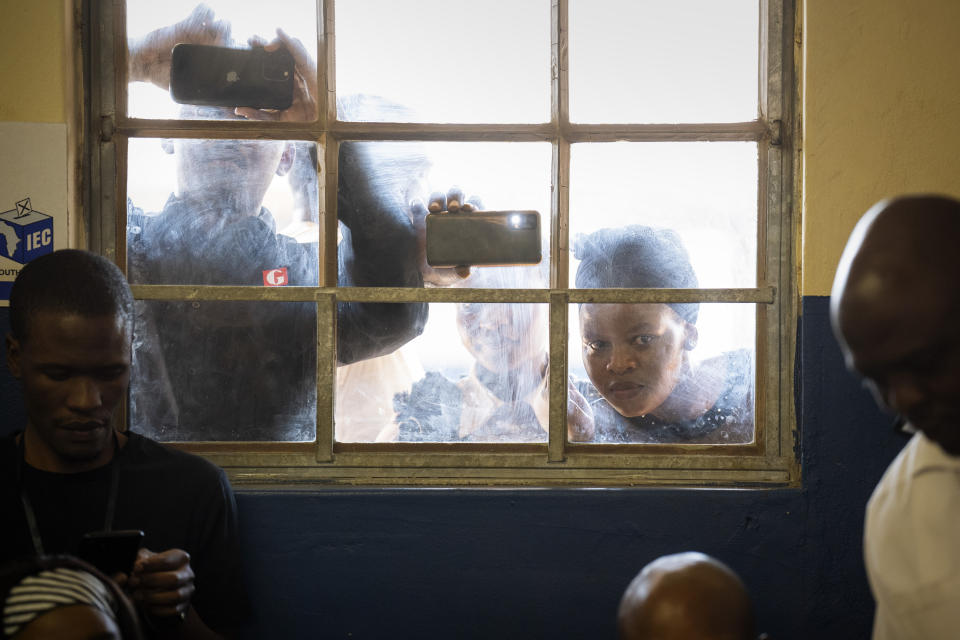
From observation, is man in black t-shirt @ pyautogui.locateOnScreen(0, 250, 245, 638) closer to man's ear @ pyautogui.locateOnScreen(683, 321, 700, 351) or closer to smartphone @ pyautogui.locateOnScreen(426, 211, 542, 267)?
smartphone @ pyautogui.locateOnScreen(426, 211, 542, 267)

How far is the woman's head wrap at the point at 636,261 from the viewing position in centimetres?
221

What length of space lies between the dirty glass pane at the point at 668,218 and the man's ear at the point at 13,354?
143 centimetres

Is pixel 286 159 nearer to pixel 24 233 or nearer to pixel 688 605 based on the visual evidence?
pixel 24 233

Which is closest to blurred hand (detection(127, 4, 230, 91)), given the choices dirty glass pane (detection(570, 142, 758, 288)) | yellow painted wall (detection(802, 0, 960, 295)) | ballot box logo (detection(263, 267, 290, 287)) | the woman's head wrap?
ballot box logo (detection(263, 267, 290, 287))

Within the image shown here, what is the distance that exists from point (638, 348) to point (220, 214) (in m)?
Result: 1.30

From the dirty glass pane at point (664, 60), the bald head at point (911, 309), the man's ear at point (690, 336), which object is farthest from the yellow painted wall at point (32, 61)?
the bald head at point (911, 309)

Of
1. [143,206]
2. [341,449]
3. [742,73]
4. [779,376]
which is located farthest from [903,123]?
[143,206]

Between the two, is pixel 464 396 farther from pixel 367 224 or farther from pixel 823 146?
pixel 823 146

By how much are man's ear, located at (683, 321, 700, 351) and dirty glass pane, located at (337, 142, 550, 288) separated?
45 centimetres

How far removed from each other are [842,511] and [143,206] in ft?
7.11

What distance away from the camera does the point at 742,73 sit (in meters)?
2.22

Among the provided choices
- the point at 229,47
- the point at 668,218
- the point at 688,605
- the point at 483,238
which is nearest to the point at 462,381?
the point at 483,238

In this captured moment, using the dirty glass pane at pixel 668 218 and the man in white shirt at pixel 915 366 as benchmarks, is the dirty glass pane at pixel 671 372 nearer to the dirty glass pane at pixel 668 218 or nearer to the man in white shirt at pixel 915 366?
the dirty glass pane at pixel 668 218

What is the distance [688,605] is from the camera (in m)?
1.50
